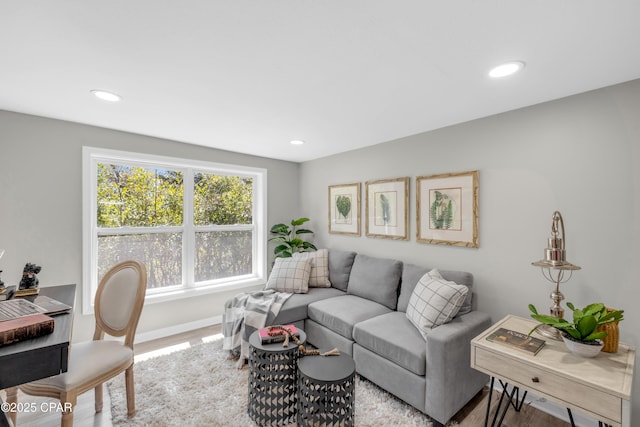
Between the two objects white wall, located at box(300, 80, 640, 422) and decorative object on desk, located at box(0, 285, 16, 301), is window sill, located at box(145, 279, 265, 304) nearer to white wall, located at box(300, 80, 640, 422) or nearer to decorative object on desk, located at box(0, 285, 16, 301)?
decorative object on desk, located at box(0, 285, 16, 301)

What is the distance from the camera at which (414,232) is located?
3.00m

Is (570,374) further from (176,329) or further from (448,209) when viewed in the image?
(176,329)

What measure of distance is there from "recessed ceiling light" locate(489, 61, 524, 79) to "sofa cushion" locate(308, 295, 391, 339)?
212 cm

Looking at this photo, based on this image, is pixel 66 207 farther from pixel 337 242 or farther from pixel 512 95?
pixel 512 95

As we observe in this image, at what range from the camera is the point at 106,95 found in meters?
2.06

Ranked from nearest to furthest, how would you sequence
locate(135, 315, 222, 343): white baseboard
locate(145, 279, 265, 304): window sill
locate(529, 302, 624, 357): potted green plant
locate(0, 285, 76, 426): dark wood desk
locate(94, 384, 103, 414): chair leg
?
locate(0, 285, 76, 426): dark wood desk, locate(529, 302, 624, 357): potted green plant, locate(94, 384, 103, 414): chair leg, locate(135, 315, 222, 343): white baseboard, locate(145, 279, 265, 304): window sill

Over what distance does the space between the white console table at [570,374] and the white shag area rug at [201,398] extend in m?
0.73

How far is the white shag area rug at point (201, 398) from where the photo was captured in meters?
1.92

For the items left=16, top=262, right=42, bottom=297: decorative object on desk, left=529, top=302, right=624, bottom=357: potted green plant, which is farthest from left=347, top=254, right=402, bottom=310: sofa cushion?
left=16, top=262, right=42, bottom=297: decorative object on desk

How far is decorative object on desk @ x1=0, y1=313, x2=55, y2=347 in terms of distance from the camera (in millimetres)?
1118

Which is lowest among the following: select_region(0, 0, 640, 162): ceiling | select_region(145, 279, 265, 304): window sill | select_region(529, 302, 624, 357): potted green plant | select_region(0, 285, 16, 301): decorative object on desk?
select_region(145, 279, 265, 304): window sill

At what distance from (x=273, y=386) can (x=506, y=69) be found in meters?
2.48

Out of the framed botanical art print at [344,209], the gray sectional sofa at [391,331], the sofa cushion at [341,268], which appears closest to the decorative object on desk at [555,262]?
the gray sectional sofa at [391,331]

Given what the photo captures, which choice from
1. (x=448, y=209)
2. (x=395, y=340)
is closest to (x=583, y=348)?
(x=395, y=340)
